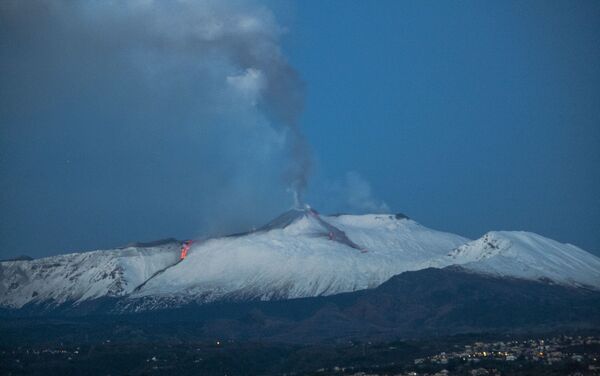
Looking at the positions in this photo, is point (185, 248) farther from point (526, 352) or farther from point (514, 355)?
point (514, 355)

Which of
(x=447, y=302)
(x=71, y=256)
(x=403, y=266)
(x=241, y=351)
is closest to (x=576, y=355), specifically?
(x=241, y=351)

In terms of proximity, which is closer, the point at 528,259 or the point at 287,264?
the point at 528,259

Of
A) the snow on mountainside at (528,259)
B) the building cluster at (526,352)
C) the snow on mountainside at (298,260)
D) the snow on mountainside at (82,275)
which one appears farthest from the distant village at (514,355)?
the snow on mountainside at (82,275)

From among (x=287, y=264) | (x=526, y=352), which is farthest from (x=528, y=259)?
(x=526, y=352)

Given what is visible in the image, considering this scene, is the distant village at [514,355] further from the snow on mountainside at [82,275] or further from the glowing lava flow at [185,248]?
the glowing lava flow at [185,248]

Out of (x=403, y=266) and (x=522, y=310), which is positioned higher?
(x=403, y=266)

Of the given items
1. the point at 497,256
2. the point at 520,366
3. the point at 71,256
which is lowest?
the point at 520,366

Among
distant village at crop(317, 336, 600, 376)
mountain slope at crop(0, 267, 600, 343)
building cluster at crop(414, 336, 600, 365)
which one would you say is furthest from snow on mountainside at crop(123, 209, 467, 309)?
distant village at crop(317, 336, 600, 376)

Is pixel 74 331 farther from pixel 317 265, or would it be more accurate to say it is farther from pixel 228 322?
pixel 317 265
